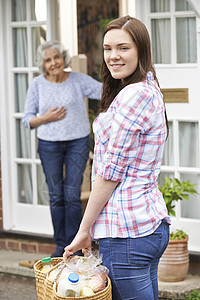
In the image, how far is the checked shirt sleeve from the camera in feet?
6.19

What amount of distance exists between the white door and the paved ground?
403mm

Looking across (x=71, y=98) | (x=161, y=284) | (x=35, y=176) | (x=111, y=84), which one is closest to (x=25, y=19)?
(x=71, y=98)

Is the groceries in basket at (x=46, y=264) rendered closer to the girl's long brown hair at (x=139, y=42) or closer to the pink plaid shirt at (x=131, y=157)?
the pink plaid shirt at (x=131, y=157)

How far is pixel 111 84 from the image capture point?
85.0 inches

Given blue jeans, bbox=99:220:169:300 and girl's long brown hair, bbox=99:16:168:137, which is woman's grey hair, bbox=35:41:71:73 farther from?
blue jeans, bbox=99:220:169:300

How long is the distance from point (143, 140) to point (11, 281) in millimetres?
2965

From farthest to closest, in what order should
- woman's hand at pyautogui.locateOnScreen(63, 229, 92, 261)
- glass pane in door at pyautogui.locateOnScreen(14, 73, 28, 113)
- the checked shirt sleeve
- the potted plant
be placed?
glass pane in door at pyautogui.locateOnScreen(14, 73, 28, 113) < the potted plant < woman's hand at pyautogui.locateOnScreen(63, 229, 92, 261) < the checked shirt sleeve

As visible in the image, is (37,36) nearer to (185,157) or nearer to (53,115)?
(53,115)

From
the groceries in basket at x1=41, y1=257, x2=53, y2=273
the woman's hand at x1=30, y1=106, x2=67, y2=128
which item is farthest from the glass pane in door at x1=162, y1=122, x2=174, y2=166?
the groceries in basket at x1=41, y1=257, x2=53, y2=273

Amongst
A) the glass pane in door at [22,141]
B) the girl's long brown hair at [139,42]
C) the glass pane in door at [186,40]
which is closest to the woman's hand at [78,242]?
the girl's long brown hair at [139,42]

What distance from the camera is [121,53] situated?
1978 mm

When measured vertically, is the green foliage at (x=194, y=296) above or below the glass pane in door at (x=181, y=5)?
below

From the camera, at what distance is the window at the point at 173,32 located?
4195 millimetres

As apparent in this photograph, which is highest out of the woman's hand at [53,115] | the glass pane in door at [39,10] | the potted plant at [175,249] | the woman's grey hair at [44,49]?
the glass pane in door at [39,10]
